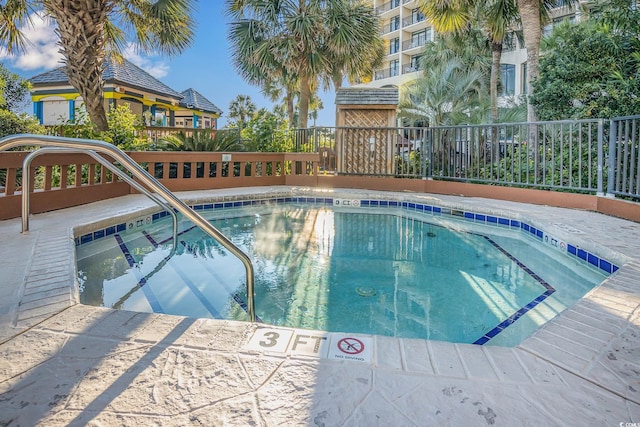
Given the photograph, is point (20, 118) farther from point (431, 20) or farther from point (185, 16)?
point (431, 20)

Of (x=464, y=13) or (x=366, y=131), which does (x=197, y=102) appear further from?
(x=464, y=13)

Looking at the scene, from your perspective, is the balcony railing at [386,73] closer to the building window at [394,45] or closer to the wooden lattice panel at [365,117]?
the building window at [394,45]

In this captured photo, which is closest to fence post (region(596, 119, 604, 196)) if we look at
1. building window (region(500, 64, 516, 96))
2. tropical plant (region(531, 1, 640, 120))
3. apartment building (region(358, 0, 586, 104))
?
tropical plant (region(531, 1, 640, 120))

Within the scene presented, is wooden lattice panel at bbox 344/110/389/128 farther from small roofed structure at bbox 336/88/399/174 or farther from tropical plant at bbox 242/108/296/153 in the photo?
tropical plant at bbox 242/108/296/153

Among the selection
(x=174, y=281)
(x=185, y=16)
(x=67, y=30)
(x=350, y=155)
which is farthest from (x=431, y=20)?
(x=174, y=281)

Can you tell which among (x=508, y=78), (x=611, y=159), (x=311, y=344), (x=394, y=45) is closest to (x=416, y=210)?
(x=611, y=159)

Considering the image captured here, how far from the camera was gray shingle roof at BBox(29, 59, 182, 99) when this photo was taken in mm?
15938

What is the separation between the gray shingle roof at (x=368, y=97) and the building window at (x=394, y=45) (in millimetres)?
22769

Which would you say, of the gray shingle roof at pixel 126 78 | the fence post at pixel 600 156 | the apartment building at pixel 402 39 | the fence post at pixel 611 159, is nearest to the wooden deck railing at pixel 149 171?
the fence post at pixel 600 156

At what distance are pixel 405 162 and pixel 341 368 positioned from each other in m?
8.37

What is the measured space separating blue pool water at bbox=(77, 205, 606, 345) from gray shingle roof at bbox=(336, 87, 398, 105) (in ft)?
22.9

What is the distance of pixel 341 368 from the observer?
1670 millimetres

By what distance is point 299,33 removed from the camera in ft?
39.1

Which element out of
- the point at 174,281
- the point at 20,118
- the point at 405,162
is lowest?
the point at 174,281
